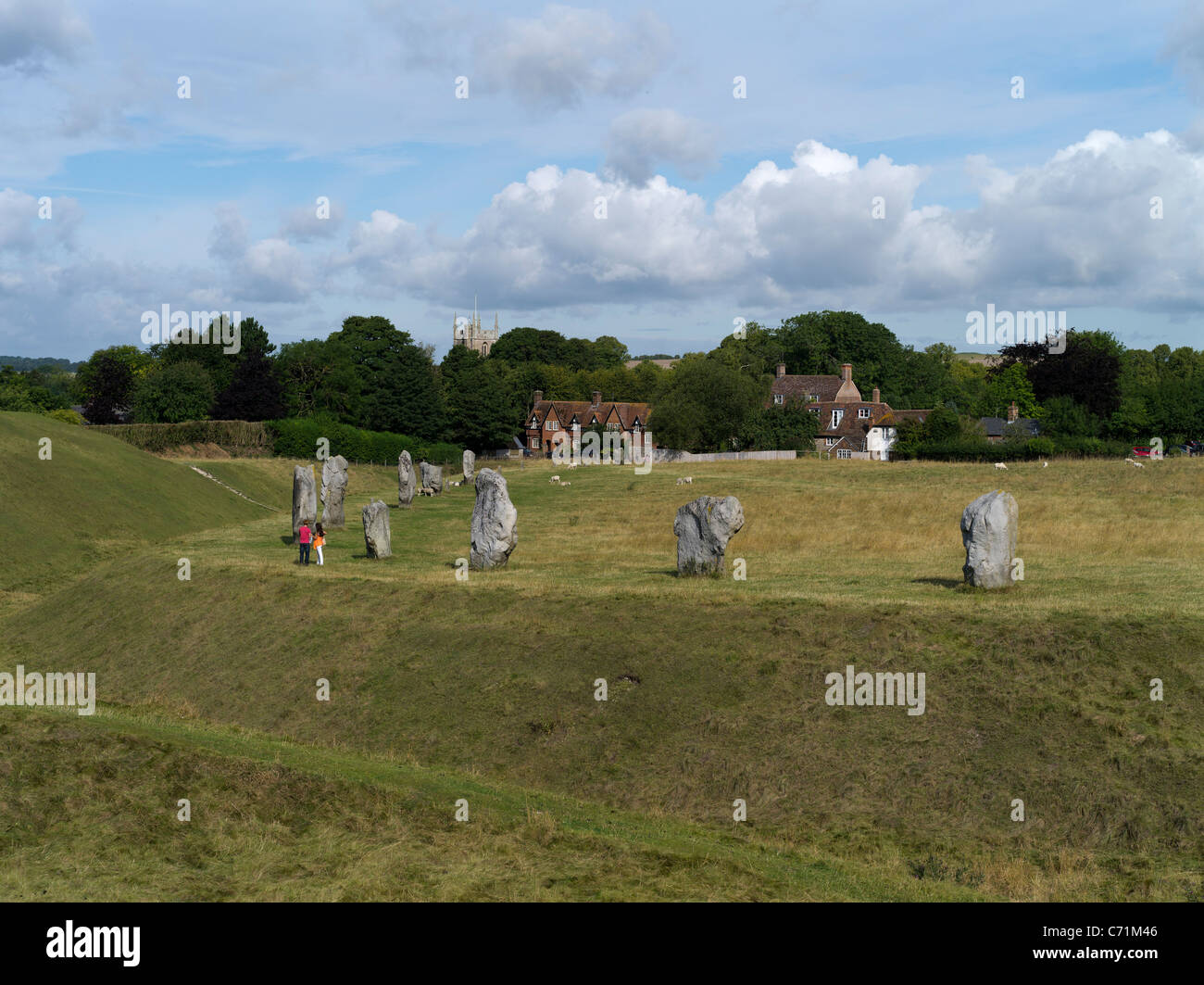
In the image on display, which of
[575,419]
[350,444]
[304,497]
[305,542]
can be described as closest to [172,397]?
[350,444]

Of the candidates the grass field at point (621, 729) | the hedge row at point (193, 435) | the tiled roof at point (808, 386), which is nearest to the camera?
the grass field at point (621, 729)

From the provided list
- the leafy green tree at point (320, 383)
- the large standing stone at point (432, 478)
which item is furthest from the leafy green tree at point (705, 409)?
the large standing stone at point (432, 478)

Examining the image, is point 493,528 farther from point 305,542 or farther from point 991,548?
point 991,548

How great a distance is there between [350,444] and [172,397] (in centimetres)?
1911

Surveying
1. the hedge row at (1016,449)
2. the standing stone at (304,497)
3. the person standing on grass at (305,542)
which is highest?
the hedge row at (1016,449)

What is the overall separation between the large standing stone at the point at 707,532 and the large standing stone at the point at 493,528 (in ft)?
18.6

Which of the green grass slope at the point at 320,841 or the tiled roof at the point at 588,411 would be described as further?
the tiled roof at the point at 588,411

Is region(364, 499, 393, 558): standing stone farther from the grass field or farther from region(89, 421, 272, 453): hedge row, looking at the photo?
region(89, 421, 272, 453): hedge row

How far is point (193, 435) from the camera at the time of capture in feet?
267

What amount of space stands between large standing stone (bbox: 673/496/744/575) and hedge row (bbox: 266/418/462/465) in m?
55.3

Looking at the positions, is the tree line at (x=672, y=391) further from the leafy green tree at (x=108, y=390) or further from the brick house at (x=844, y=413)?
the brick house at (x=844, y=413)

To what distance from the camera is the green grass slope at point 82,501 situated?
4338cm
